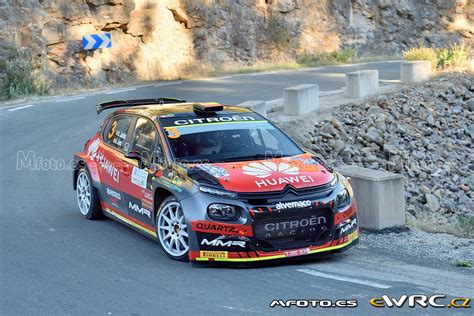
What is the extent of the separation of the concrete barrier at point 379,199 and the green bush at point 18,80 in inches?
647

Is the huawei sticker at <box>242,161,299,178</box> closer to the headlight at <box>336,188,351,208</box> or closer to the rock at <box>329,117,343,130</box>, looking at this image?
the headlight at <box>336,188,351,208</box>

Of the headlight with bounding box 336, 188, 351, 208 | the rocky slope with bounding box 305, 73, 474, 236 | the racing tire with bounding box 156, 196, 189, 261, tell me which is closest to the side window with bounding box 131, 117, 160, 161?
the racing tire with bounding box 156, 196, 189, 261

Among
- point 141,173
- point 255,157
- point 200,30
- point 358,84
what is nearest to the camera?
Result: point 255,157

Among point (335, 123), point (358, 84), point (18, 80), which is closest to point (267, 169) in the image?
Result: point (335, 123)

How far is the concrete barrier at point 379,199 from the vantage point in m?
10.3

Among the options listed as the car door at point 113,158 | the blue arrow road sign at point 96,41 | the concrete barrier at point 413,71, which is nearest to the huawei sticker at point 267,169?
the car door at point 113,158

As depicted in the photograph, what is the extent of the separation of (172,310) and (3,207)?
5.52 metres

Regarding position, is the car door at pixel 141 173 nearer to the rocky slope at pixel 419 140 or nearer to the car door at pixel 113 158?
the car door at pixel 113 158

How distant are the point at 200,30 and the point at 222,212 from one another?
101ft

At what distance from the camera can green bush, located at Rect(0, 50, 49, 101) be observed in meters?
25.5

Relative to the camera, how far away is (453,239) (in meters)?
10.1

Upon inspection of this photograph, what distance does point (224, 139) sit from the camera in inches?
384

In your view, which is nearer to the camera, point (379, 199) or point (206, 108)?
point (206, 108)

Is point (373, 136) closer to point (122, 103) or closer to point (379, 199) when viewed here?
point (122, 103)
